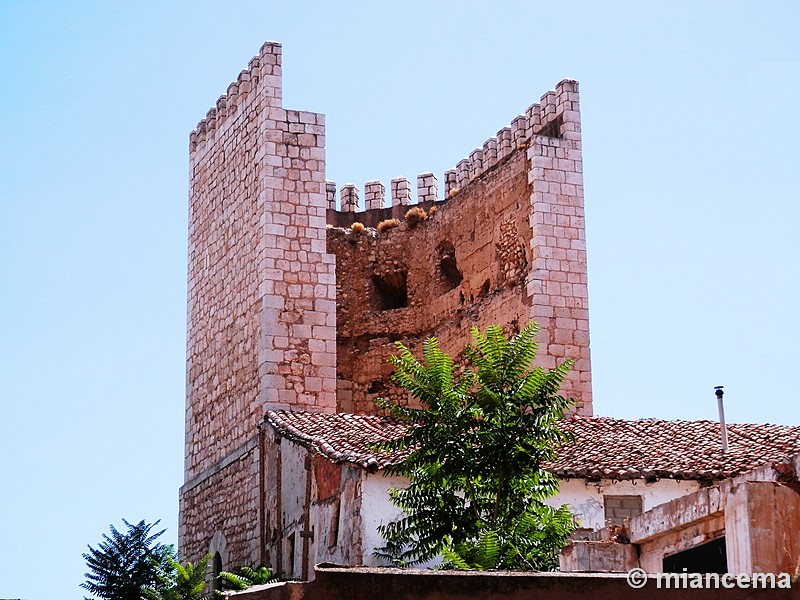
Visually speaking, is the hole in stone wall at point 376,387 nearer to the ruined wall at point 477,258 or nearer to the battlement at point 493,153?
the ruined wall at point 477,258

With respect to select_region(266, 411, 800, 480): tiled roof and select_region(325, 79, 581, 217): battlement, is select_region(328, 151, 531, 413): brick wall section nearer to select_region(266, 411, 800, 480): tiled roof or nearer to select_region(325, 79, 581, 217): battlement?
select_region(325, 79, 581, 217): battlement

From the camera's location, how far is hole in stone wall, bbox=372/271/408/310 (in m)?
25.1

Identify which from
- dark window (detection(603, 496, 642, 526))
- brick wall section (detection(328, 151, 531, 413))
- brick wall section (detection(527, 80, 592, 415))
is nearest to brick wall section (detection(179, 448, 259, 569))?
brick wall section (detection(328, 151, 531, 413))

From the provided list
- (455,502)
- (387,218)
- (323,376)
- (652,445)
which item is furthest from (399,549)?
(387,218)

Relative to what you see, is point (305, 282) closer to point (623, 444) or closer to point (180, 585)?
point (180, 585)

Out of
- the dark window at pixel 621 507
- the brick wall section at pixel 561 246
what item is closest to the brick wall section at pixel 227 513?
the brick wall section at pixel 561 246

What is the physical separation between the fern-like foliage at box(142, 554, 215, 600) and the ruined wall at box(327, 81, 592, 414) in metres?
5.41

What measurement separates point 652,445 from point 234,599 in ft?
35.9

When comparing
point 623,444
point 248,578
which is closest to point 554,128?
point 623,444

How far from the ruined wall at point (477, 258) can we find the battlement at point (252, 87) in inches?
123

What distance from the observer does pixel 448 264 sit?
24.4 metres

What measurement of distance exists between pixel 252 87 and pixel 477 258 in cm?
440

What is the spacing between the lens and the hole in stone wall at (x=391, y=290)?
25.1m

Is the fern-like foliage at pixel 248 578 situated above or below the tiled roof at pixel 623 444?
below
